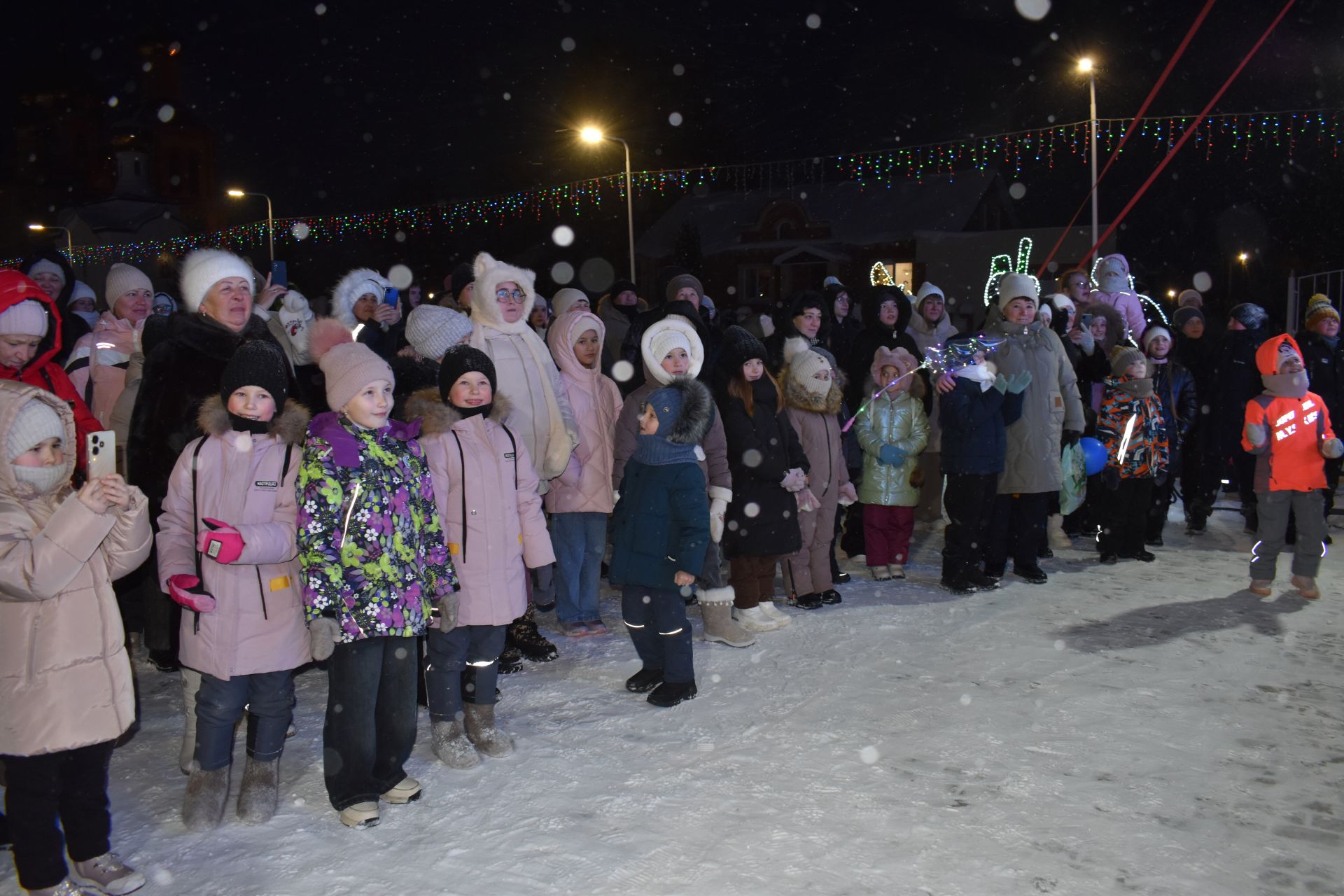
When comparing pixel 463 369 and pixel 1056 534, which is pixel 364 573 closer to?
pixel 463 369

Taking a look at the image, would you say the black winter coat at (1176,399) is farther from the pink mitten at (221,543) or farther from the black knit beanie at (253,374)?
the pink mitten at (221,543)

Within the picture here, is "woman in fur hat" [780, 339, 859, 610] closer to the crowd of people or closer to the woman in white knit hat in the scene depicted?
the crowd of people

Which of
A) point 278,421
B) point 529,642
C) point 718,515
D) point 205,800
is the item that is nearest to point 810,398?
point 718,515

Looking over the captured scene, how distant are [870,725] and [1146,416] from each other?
15.0 ft

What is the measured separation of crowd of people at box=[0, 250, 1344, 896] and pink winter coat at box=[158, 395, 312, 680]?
11mm

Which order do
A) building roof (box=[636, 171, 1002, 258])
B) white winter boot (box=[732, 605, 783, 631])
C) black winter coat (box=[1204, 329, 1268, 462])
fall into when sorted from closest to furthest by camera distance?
white winter boot (box=[732, 605, 783, 631]), black winter coat (box=[1204, 329, 1268, 462]), building roof (box=[636, 171, 1002, 258])

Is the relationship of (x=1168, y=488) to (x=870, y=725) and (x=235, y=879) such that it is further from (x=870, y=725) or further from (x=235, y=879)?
(x=235, y=879)

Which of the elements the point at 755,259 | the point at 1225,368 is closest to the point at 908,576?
the point at 1225,368

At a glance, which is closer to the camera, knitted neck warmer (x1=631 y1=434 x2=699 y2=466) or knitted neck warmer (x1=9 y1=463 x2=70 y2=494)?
knitted neck warmer (x1=9 y1=463 x2=70 y2=494)

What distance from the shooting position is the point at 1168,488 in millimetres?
8727

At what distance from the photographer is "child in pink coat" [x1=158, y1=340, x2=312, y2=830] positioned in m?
3.71

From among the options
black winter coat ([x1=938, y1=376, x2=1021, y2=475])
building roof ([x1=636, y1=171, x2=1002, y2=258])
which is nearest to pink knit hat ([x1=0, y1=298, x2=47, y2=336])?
→ black winter coat ([x1=938, y1=376, x2=1021, y2=475])

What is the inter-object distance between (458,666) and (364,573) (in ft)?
2.70

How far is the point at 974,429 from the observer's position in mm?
7078
